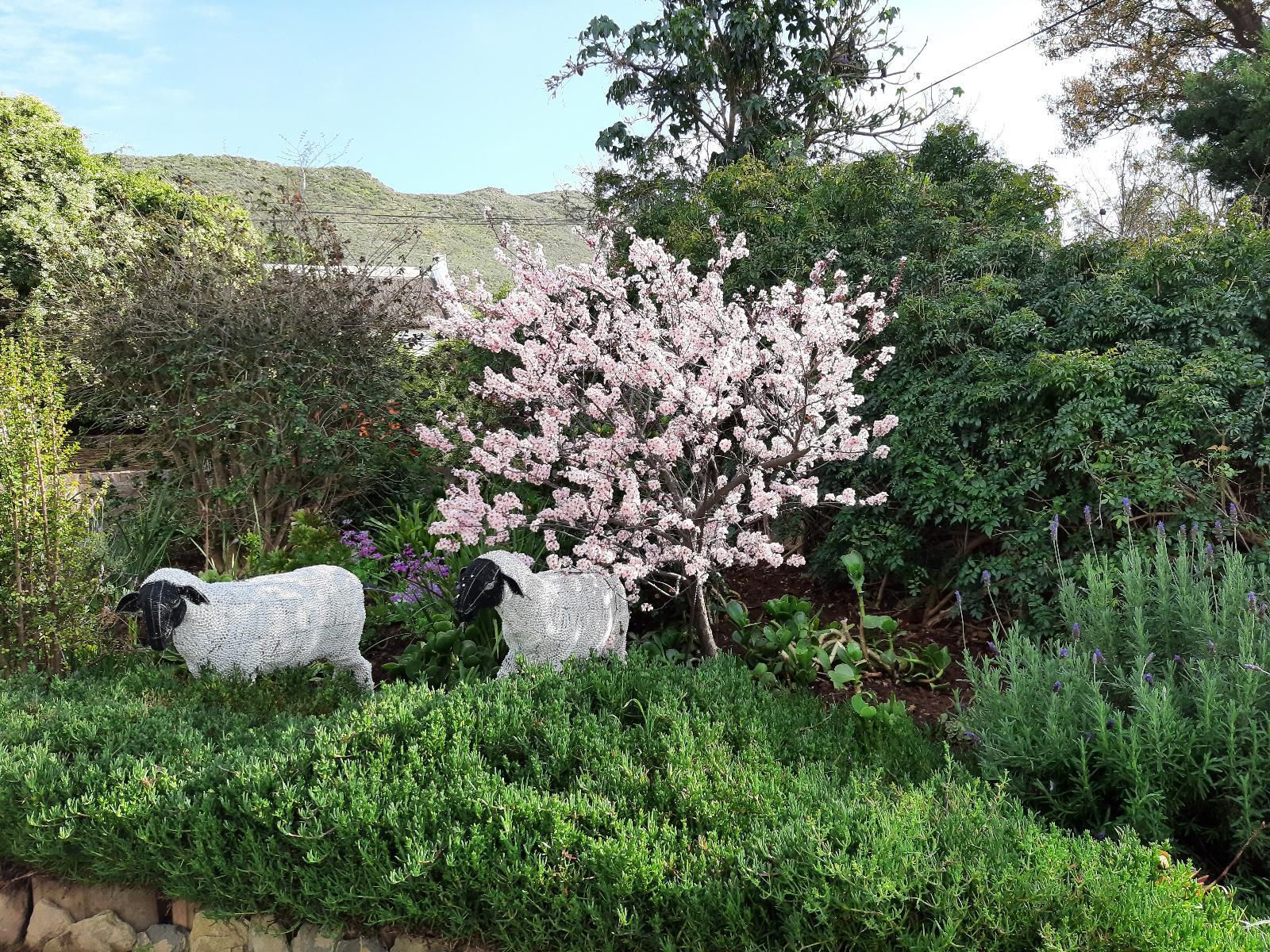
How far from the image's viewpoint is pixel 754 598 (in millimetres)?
5527

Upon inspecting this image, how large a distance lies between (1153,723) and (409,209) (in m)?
31.4

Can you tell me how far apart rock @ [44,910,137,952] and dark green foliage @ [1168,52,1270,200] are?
14884mm

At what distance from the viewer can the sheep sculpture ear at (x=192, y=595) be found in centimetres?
368

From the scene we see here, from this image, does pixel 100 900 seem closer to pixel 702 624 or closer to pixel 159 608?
pixel 159 608

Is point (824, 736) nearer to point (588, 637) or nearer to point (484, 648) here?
point (588, 637)

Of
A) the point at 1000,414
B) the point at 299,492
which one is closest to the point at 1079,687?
the point at 1000,414

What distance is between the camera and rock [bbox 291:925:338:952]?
2.65 meters

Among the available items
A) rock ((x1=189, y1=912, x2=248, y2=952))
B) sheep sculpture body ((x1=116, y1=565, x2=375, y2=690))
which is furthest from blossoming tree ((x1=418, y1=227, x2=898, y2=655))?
rock ((x1=189, y1=912, x2=248, y2=952))

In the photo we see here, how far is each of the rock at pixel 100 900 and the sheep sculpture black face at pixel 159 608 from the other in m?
0.96

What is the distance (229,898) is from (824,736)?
7.16 feet

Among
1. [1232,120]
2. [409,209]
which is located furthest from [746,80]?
[409,209]

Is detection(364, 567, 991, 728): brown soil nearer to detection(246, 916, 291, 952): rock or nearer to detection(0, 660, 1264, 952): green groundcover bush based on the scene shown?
detection(0, 660, 1264, 952): green groundcover bush

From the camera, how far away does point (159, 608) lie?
360cm

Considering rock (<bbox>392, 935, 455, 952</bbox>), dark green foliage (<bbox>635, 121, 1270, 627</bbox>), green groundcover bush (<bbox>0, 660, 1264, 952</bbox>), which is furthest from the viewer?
dark green foliage (<bbox>635, 121, 1270, 627</bbox>)
